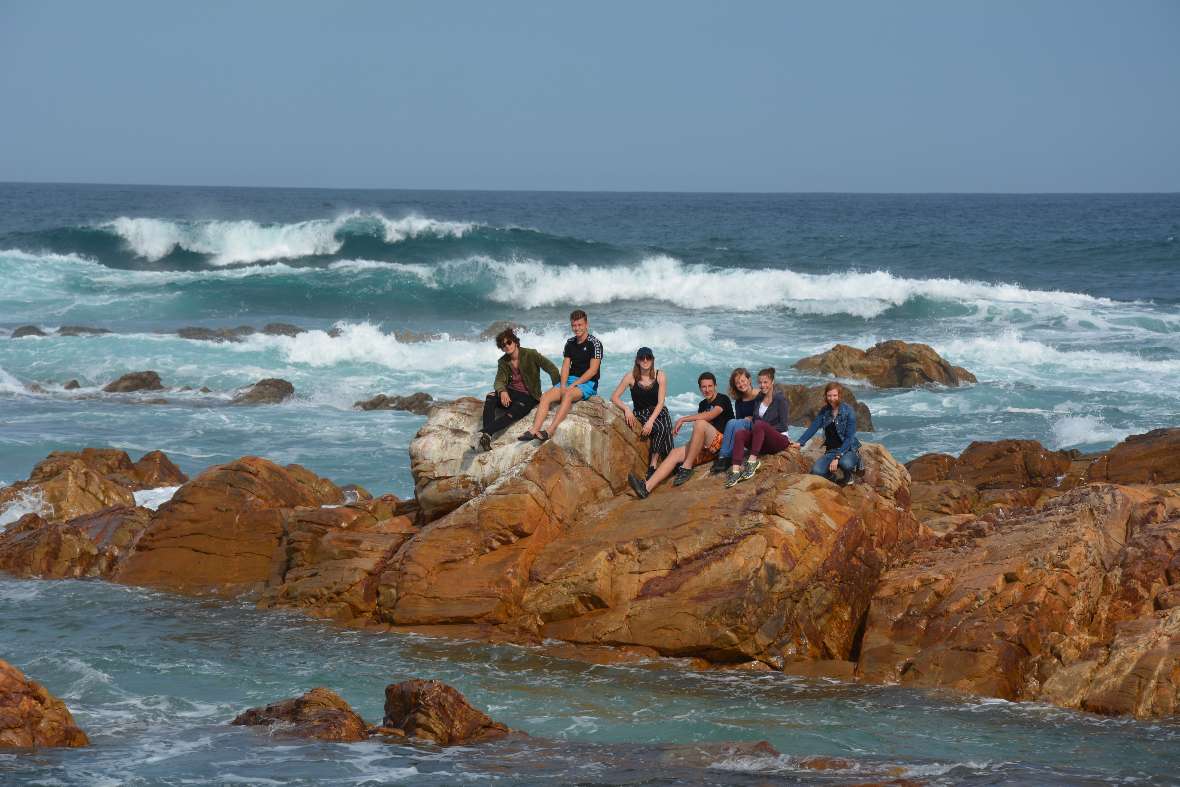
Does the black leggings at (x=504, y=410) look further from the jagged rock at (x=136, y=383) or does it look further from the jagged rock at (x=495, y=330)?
the jagged rock at (x=495, y=330)

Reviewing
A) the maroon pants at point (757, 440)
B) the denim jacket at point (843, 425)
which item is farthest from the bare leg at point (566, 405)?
the denim jacket at point (843, 425)

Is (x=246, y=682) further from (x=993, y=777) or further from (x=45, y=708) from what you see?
(x=993, y=777)

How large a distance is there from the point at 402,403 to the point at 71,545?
8.85m

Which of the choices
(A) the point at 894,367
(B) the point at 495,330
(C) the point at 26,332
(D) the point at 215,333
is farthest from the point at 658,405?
(C) the point at 26,332

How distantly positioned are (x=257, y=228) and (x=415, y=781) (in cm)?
4322

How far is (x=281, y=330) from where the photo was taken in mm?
28641

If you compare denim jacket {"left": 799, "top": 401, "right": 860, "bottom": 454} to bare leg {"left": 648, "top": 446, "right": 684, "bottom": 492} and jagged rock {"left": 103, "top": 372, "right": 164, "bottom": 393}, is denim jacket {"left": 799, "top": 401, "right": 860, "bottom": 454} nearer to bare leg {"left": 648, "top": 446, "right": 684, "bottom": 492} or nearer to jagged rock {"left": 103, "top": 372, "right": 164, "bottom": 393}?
bare leg {"left": 648, "top": 446, "right": 684, "bottom": 492}

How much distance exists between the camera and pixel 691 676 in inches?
350

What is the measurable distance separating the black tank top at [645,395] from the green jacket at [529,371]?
68cm

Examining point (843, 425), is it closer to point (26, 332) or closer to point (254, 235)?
point (26, 332)

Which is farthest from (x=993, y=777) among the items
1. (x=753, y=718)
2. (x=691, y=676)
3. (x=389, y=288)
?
(x=389, y=288)

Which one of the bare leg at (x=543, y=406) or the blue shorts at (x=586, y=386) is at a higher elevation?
the blue shorts at (x=586, y=386)

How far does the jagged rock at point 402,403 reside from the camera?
65.7 feet

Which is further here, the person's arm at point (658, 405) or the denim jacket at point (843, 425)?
the person's arm at point (658, 405)
